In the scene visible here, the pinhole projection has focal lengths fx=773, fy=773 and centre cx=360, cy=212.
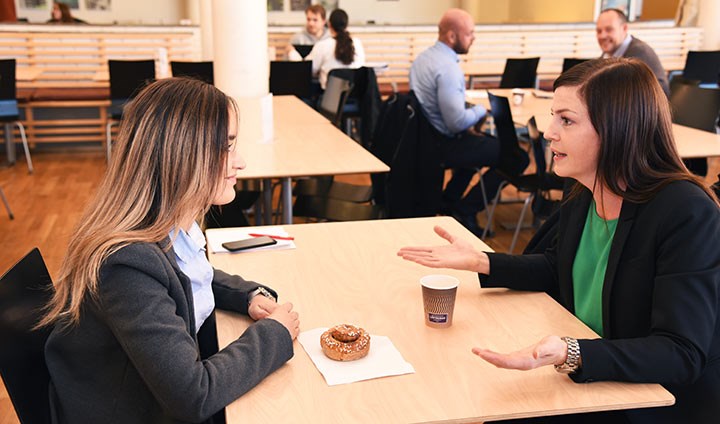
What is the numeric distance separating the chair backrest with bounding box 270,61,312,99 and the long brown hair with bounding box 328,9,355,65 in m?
0.29

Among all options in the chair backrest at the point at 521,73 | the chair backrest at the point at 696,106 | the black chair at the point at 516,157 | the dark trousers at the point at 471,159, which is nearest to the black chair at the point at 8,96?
the dark trousers at the point at 471,159

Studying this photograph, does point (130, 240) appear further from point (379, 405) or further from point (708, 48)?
point (708, 48)

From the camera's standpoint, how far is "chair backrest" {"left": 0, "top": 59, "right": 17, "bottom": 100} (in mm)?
6100

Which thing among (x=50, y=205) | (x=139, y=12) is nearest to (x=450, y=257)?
(x=50, y=205)

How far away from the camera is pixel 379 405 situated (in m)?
1.34

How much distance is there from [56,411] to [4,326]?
20 cm

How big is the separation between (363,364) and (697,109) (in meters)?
3.82

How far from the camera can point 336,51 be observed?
21.9 feet

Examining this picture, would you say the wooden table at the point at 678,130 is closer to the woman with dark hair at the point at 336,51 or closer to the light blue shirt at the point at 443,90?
the light blue shirt at the point at 443,90

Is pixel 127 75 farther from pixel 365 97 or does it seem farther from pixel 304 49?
pixel 365 97

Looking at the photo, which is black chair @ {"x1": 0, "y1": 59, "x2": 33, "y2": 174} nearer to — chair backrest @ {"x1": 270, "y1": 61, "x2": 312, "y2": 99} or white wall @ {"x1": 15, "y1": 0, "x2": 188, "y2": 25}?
chair backrest @ {"x1": 270, "y1": 61, "x2": 312, "y2": 99}

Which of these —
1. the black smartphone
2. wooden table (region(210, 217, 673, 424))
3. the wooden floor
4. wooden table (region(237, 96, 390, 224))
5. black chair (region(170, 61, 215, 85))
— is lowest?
the wooden floor

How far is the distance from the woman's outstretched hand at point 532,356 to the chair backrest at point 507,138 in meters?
2.93

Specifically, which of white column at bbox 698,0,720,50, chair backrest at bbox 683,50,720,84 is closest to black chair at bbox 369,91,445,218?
chair backrest at bbox 683,50,720,84
